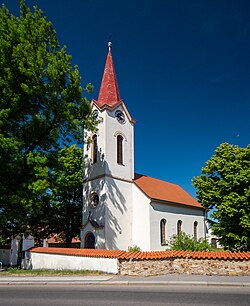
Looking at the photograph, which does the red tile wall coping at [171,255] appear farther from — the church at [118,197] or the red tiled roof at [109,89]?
the red tiled roof at [109,89]

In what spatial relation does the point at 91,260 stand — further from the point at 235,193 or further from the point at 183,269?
the point at 235,193

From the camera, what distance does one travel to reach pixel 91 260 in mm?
13922

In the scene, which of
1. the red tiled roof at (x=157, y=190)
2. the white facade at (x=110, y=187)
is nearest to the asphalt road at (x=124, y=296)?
the white facade at (x=110, y=187)

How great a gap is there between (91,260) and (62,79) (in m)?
10.7

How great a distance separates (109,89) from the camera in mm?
26562

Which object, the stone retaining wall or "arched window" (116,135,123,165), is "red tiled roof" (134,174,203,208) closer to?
"arched window" (116,135,123,165)

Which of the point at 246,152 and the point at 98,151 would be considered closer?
the point at 246,152

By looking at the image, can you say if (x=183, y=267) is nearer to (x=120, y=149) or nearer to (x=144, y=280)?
(x=144, y=280)

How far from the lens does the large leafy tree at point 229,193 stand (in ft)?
62.5

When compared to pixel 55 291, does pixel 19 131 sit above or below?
above

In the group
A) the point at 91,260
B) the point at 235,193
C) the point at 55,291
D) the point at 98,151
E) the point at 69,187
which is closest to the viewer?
the point at 55,291

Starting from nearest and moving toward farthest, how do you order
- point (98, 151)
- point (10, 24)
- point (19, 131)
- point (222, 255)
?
point (222, 255), point (10, 24), point (19, 131), point (98, 151)

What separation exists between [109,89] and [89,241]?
14155 millimetres

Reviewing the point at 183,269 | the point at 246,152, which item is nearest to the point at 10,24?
the point at 183,269
